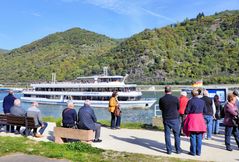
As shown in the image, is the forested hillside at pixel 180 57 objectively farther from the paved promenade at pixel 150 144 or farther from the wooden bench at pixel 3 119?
the wooden bench at pixel 3 119

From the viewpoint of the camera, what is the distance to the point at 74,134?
11.6 meters

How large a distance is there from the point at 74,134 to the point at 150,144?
2269mm

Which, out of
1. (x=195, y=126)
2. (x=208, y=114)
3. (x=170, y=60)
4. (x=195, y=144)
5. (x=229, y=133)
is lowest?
(x=195, y=144)

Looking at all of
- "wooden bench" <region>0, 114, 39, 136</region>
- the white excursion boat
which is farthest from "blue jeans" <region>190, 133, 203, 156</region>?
the white excursion boat

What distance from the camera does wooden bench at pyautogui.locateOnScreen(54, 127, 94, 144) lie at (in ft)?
37.3

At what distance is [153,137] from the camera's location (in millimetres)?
13281

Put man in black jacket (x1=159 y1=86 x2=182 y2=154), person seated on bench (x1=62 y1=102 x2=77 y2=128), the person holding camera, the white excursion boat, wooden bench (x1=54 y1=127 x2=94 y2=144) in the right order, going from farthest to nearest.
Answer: the white excursion boat, person seated on bench (x1=62 y1=102 x2=77 y2=128), wooden bench (x1=54 y1=127 x2=94 y2=144), the person holding camera, man in black jacket (x1=159 y1=86 x2=182 y2=154)

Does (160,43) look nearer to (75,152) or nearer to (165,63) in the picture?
(165,63)

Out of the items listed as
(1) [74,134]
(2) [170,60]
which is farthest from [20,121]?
(2) [170,60]

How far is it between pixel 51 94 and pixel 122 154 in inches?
2484

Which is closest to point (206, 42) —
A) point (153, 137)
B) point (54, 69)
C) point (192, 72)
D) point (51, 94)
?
point (192, 72)

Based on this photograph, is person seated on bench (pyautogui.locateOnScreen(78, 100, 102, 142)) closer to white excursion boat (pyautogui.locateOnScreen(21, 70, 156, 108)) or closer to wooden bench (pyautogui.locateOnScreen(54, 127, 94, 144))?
wooden bench (pyautogui.locateOnScreen(54, 127, 94, 144))

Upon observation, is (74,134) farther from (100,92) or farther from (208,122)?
(100,92)

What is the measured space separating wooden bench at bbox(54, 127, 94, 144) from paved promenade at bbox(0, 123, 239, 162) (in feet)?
1.29
